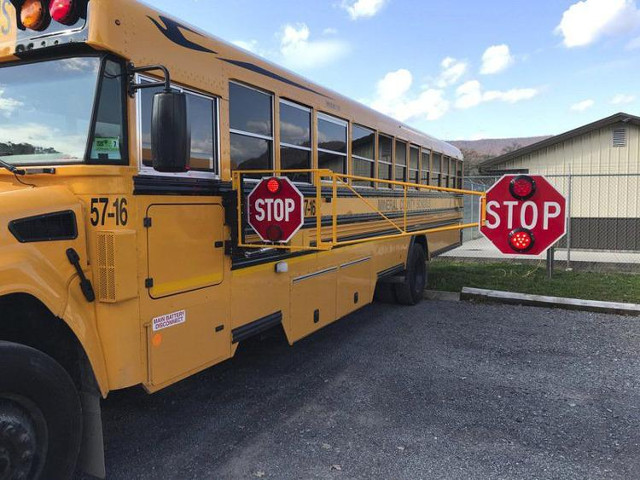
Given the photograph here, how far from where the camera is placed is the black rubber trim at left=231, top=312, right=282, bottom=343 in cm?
356

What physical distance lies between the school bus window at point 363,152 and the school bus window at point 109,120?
306cm

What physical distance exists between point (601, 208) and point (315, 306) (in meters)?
11.6

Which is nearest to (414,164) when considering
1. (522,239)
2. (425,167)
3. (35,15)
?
(425,167)

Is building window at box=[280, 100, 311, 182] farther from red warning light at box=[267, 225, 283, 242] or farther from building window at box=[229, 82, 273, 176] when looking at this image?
red warning light at box=[267, 225, 283, 242]

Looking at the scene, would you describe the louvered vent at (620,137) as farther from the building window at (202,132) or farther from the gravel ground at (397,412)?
the building window at (202,132)

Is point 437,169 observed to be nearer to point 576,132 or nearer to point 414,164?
point 414,164

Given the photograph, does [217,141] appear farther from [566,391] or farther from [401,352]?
[566,391]

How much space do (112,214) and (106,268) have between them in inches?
11.2

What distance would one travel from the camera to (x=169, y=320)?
9.76 feet

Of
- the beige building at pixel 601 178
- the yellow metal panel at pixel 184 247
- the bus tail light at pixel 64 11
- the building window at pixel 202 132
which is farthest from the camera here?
the beige building at pixel 601 178

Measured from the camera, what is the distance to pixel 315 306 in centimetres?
461

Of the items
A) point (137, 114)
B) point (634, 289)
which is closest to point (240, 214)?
point (137, 114)

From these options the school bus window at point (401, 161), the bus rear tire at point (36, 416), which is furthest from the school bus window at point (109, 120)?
the school bus window at point (401, 161)

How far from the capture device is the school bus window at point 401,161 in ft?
21.8
